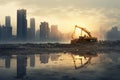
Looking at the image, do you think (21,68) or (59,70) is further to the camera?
(21,68)

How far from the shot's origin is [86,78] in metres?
32.1

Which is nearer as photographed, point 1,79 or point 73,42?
point 1,79

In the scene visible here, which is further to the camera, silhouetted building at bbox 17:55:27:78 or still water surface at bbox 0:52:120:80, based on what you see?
silhouetted building at bbox 17:55:27:78

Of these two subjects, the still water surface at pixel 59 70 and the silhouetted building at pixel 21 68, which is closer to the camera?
the still water surface at pixel 59 70

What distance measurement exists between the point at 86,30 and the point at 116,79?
11510cm

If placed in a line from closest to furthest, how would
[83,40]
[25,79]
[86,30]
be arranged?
[25,79]
[83,40]
[86,30]

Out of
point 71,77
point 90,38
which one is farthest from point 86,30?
point 71,77

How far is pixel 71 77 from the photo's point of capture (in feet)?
110

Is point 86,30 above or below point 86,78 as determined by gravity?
above

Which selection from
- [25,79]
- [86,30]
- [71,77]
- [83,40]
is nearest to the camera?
[25,79]

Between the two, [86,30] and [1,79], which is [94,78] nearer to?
[1,79]

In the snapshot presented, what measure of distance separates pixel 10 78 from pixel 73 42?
104403mm

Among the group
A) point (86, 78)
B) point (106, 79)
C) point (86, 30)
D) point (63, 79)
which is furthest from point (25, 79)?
point (86, 30)

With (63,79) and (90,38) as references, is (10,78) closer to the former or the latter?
(63,79)
